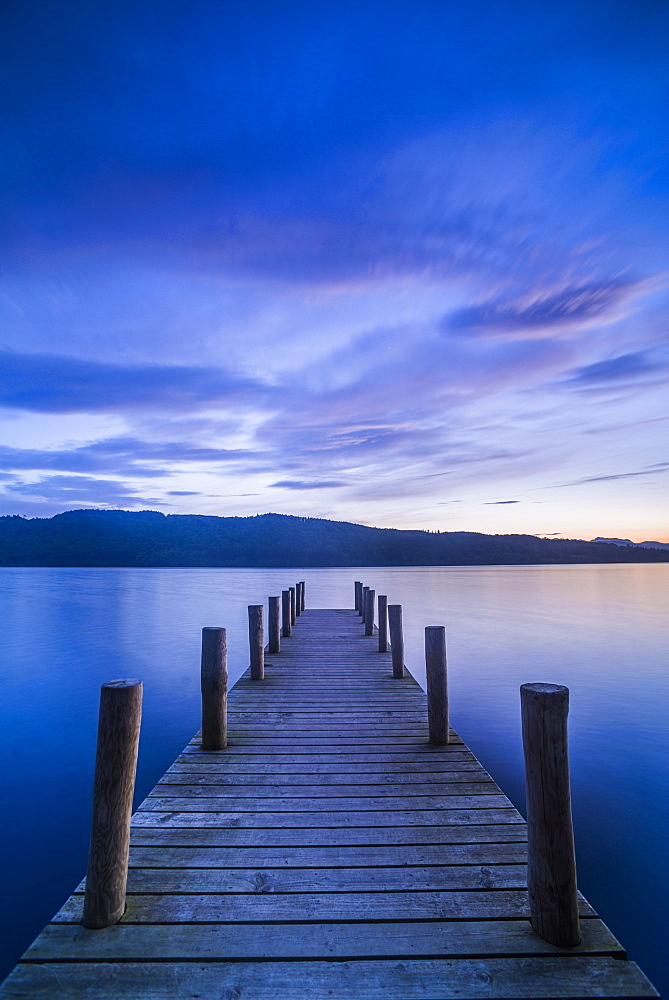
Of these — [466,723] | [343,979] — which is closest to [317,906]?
[343,979]

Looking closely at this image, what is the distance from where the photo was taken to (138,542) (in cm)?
17525

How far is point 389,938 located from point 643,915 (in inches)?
163

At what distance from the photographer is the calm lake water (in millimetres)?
5668

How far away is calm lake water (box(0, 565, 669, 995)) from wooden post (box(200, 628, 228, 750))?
7.22 ft

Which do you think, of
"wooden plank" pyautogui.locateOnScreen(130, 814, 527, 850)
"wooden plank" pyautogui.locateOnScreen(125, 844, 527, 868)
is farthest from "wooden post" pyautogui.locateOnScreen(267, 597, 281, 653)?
"wooden plank" pyautogui.locateOnScreen(125, 844, 527, 868)

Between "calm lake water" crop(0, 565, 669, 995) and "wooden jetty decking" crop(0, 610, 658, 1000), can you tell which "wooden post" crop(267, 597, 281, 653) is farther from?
"wooden jetty decking" crop(0, 610, 658, 1000)

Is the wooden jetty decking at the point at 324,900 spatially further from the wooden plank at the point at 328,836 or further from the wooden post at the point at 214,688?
the wooden post at the point at 214,688

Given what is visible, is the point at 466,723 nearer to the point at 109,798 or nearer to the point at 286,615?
the point at 286,615

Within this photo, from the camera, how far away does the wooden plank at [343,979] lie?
7.77ft

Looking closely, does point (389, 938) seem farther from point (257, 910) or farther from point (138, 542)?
point (138, 542)

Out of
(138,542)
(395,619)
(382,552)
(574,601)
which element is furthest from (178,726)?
(138,542)

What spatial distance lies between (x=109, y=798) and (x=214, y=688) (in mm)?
2695

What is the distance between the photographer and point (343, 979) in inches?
96.4

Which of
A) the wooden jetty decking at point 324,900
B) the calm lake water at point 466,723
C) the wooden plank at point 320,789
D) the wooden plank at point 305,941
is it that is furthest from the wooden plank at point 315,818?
the calm lake water at point 466,723
